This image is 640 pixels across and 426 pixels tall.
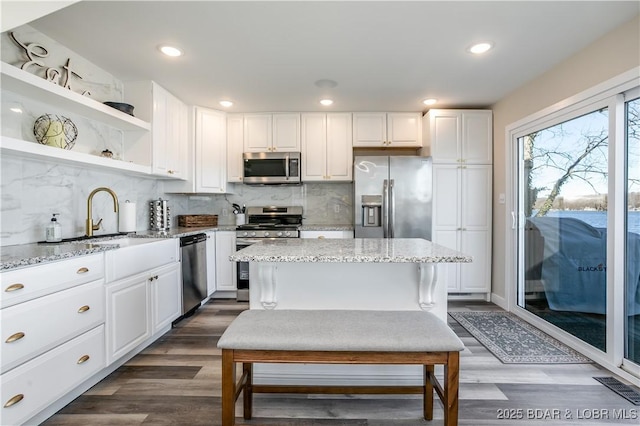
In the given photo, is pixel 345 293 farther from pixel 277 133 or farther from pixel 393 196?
pixel 277 133

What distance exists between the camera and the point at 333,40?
2271 millimetres

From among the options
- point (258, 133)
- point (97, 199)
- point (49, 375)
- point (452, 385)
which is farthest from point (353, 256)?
point (258, 133)

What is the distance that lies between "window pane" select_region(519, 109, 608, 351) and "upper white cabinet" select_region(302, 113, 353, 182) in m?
1.96

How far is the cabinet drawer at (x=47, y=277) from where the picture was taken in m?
1.39

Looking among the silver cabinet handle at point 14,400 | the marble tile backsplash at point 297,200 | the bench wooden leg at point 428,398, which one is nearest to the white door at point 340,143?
the marble tile backsplash at point 297,200

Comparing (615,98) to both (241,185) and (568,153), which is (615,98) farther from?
(241,185)

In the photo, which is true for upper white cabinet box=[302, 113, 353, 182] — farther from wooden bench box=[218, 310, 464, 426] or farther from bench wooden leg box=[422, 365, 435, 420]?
wooden bench box=[218, 310, 464, 426]

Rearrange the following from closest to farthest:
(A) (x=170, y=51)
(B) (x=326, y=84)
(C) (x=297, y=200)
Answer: (A) (x=170, y=51) → (B) (x=326, y=84) → (C) (x=297, y=200)

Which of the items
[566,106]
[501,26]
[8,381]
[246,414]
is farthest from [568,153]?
[8,381]

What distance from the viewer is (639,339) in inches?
81.3

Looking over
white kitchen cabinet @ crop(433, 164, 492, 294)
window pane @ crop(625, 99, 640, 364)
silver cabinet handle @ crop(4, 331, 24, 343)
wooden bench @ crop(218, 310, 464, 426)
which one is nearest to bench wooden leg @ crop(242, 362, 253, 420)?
wooden bench @ crop(218, 310, 464, 426)

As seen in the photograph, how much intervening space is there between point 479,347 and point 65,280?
2.91 meters

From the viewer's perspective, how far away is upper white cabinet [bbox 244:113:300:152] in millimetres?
4023

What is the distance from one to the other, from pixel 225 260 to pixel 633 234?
3.78 m
